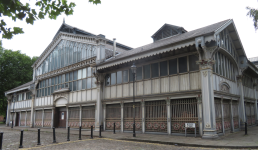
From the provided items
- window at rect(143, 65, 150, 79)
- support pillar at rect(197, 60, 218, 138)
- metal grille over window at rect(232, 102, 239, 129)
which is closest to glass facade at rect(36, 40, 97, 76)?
window at rect(143, 65, 150, 79)

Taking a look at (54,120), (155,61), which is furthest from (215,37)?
(54,120)

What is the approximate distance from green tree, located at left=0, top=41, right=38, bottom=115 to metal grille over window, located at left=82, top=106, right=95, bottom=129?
2878 centimetres

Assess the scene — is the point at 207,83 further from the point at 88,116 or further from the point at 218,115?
the point at 88,116

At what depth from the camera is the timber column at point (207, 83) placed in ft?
39.3

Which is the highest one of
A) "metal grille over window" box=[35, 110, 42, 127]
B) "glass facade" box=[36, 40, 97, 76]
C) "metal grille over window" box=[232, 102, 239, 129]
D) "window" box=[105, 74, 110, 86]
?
"glass facade" box=[36, 40, 97, 76]

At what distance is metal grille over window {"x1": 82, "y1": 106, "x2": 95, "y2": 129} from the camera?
2008cm

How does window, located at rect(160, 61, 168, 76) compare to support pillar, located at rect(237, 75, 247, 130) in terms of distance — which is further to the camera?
support pillar, located at rect(237, 75, 247, 130)

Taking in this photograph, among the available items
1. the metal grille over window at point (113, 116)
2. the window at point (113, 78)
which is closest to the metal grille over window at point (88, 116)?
the metal grille over window at point (113, 116)

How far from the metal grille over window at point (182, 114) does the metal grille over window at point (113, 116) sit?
5.37m

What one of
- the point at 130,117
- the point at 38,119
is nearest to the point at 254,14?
the point at 130,117

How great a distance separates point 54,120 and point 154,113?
14.8 m

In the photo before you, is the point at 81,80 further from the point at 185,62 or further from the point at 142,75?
the point at 185,62

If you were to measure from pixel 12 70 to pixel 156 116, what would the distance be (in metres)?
39.3

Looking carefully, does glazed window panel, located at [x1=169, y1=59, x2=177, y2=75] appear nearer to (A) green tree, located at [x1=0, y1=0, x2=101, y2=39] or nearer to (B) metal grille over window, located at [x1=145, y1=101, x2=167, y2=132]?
(B) metal grille over window, located at [x1=145, y1=101, x2=167, y2=132]
